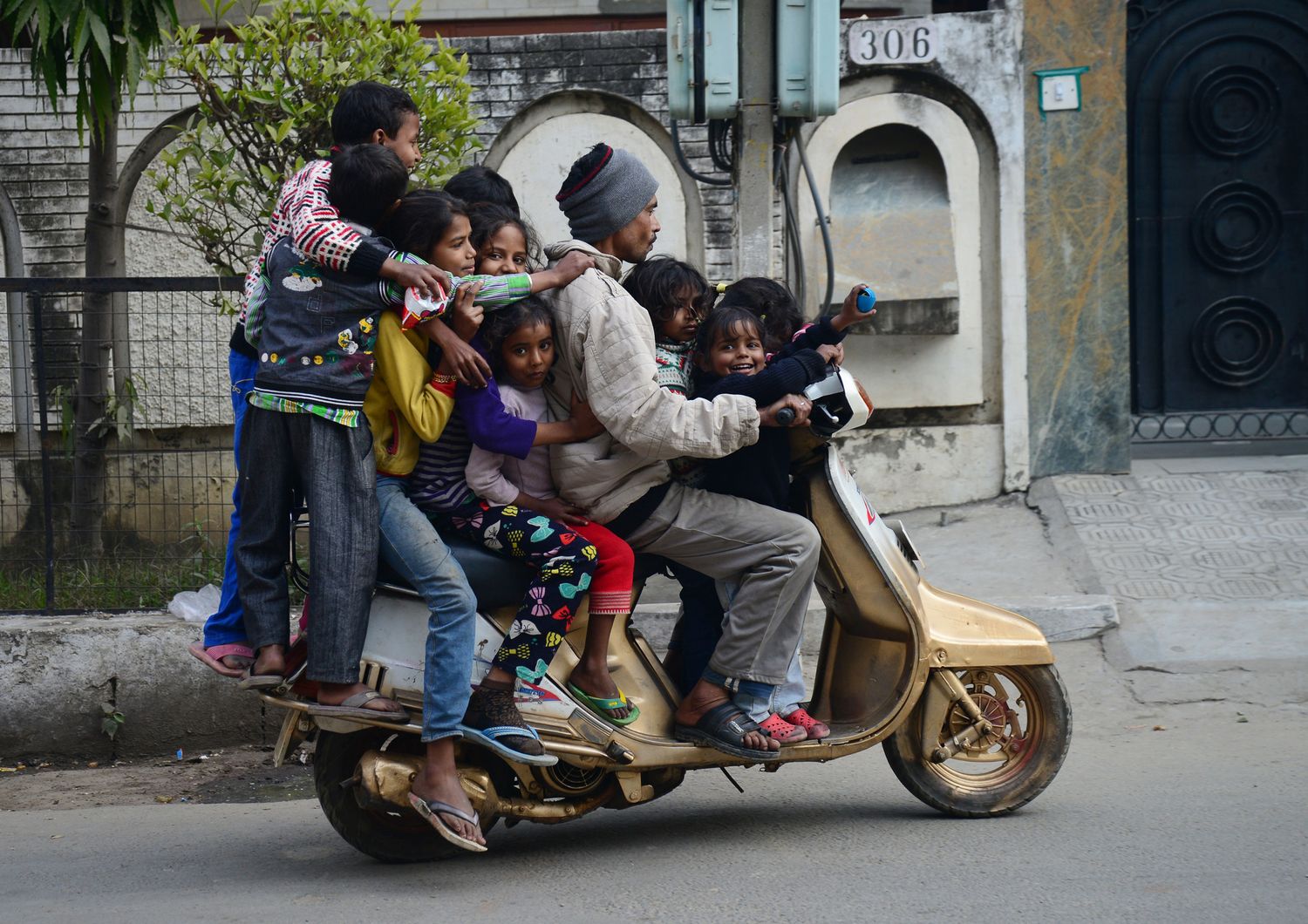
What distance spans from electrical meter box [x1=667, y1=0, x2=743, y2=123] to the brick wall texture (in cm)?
217

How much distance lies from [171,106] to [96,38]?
2.86 meters

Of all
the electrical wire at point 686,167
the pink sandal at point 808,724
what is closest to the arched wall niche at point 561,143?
the electrical wire at point 686,167

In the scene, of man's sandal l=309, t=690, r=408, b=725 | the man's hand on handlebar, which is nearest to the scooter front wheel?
the man's hand on handlebar

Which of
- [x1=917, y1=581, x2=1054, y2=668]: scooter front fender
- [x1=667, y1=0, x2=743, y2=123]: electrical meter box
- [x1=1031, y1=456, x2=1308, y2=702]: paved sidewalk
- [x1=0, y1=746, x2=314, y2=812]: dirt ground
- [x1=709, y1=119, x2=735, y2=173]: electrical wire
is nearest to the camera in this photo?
[x1=917, y1=581, x2=1054, y2=668]: scooter front fender

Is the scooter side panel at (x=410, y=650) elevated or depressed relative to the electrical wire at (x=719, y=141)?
depressed

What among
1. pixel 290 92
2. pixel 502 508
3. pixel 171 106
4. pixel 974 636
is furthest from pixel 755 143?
pixel 171 106

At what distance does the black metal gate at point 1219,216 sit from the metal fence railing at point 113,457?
5.33 metres

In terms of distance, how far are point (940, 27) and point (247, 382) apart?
17.1ft

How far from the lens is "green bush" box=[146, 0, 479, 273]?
18.1ft

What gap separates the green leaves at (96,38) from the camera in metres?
5.00

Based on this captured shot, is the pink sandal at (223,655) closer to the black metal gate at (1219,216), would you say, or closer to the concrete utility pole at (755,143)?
the concrete utility pole at (755,143)

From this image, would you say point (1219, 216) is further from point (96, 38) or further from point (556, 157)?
point (96, 38)

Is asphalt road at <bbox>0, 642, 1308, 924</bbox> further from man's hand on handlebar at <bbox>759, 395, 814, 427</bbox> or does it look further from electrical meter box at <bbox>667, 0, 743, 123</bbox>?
electrical meter box at <bbox>667, 0, 743, 123</bbox>

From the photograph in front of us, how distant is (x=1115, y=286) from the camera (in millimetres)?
7652
